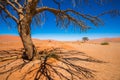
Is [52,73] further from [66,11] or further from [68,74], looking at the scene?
[66,11]

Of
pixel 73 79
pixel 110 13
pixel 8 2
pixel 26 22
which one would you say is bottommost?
pixel 73 79

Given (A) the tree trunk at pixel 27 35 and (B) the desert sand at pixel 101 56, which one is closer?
(B) the desert sand at pixel 101 56

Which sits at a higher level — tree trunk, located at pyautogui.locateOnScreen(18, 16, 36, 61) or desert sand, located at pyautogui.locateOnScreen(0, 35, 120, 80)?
tree trunk, located at pyautogui.locateOnScreen(18, 16, 36, 61)

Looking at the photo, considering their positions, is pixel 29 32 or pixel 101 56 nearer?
pixel 29 32

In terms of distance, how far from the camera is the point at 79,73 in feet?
17.6

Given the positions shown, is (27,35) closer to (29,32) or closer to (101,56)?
(29,32)

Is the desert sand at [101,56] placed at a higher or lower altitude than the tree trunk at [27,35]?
lower

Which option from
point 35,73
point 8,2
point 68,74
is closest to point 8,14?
point 8,2

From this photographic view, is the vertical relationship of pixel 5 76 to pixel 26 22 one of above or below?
below


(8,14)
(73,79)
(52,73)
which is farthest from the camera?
(8,14)

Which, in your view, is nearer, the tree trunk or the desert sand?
the desert sand

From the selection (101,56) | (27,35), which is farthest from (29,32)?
(101,56)

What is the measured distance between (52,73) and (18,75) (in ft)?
4.15

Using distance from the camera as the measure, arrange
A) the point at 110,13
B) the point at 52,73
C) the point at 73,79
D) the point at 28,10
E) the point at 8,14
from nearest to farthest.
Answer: the point at 73,79, the point at 52,73, the point at 28,10, the point at 110,13, the point at 8,14
